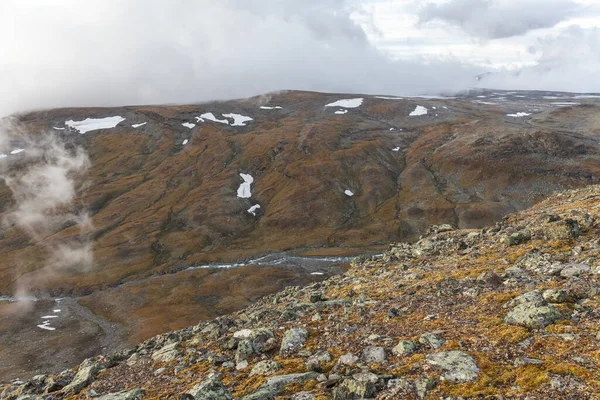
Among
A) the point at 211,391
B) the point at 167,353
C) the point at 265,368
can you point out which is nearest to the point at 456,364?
the point at 265,368

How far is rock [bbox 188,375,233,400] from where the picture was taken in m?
16.0

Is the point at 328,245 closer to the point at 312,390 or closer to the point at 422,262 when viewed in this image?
the point at 422,262

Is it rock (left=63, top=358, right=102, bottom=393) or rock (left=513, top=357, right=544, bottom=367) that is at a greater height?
rock (left=513, top=357, right=544, bottom=367)

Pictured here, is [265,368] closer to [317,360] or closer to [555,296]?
[317,360]

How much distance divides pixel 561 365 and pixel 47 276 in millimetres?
210366

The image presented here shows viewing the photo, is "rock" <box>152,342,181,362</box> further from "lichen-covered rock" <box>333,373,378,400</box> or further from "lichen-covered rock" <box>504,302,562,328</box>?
"lichen-covered rock" <box>504,302,562,328</box>

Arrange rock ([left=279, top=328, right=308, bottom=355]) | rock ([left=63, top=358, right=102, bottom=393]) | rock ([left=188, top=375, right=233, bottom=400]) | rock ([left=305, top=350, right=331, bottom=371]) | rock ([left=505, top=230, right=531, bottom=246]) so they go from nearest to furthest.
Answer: rock ([left=188, top=375, right=233, bottom=400])
rock ([left=305, top=350, right=331, bottom=371])
rock ([left=279, top=328, right=308, bottom=355])
rock ([left=63, top=358, right=102, bottom=393])
rock ([left=505, top=230, right=531, bottom=246])

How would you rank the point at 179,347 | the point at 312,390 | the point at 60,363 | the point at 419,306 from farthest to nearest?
the point at 60,363 < the point at 179,347 < the point at 419,306 < the point at 312,390

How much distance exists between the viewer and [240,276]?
533ft

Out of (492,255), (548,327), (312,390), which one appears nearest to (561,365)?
(548,327)

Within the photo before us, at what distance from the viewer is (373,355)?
17.2m

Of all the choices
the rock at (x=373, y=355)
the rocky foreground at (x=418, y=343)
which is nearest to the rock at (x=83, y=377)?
the rocky foreground at (x=418, y=343)

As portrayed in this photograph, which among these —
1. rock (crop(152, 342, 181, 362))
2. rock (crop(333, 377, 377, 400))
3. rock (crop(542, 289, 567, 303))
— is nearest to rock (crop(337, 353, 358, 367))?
rock (crop(333, 377, 377, 400))

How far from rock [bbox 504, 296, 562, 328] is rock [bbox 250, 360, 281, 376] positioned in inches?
397
